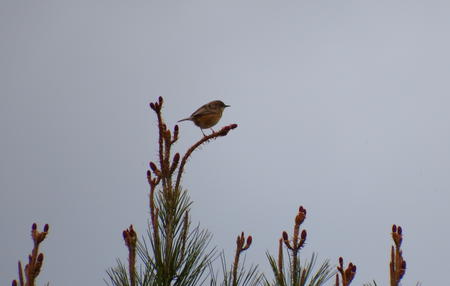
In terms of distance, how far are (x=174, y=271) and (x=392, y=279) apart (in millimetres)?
1373

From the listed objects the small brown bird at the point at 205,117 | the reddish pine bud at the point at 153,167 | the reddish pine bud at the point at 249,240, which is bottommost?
the reddish pine bud at the point at 249,240

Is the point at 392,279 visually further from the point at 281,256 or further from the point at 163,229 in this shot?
the point at 163,229

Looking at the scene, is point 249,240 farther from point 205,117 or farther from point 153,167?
point 205,117

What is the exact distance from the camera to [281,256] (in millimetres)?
2996

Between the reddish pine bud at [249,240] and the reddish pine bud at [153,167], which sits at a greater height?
the reddish pine bud at [153,167]

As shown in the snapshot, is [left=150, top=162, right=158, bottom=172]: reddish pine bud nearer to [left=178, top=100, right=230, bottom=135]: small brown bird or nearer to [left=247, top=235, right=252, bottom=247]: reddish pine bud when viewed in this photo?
[left=247, top=235, right=252, bottom=247]: reddish pine bud

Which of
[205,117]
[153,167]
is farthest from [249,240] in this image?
[205,117]

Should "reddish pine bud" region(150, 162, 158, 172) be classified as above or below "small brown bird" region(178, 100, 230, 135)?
below

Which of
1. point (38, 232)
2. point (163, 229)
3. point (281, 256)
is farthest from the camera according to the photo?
point (163, 229)

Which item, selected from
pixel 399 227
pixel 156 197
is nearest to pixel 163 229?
pixel 156 197

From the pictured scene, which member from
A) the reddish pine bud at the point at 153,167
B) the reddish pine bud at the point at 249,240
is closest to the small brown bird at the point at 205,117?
the reddish pine bud at the point at 153,167

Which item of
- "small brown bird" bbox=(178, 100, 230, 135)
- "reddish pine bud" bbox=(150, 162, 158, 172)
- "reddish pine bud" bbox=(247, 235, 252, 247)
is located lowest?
"reddish pine bud" bbox=(247, 235, 252, 247)

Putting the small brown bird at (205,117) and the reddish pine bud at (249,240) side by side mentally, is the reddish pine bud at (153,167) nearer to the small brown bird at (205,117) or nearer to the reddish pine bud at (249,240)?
the reddish pine bud at (249,240)

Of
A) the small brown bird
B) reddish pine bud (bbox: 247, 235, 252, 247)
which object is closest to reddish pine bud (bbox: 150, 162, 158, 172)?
reddish pine bud (bbox: 247, 235, 252, 247)
